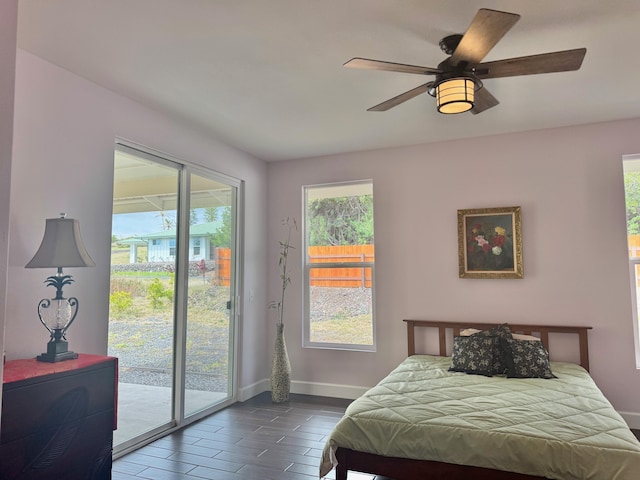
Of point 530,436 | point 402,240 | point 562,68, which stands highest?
point 562,68

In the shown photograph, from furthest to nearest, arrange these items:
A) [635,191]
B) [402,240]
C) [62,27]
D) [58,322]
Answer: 1. [402,240]
2. [635,191]
3. [58,322]
4. [62,27]

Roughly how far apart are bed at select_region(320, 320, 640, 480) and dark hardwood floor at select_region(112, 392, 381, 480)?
1.57 ft

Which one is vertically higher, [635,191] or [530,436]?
[635,191]

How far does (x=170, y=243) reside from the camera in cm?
377

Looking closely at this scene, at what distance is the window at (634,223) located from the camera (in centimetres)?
383

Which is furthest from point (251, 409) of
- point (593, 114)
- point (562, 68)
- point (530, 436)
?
point (593, 114)

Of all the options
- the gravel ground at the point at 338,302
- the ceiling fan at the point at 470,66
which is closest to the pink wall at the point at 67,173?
the ceiling fan at the point at 470,66

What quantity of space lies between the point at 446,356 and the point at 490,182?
1809 mm

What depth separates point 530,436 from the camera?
229cm

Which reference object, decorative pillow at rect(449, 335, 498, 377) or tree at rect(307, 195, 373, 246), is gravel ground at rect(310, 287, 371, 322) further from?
decorative pillow at rect(449, 335, 498, 377)

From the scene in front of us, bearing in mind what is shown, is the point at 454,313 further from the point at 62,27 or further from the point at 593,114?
the point at 62,27

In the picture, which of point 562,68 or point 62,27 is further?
point 62,27

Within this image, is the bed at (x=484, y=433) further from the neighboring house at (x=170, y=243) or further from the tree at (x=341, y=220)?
the neighboring house at (x=170, y=243)

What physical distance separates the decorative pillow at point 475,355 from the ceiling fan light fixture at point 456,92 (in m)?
2.21
